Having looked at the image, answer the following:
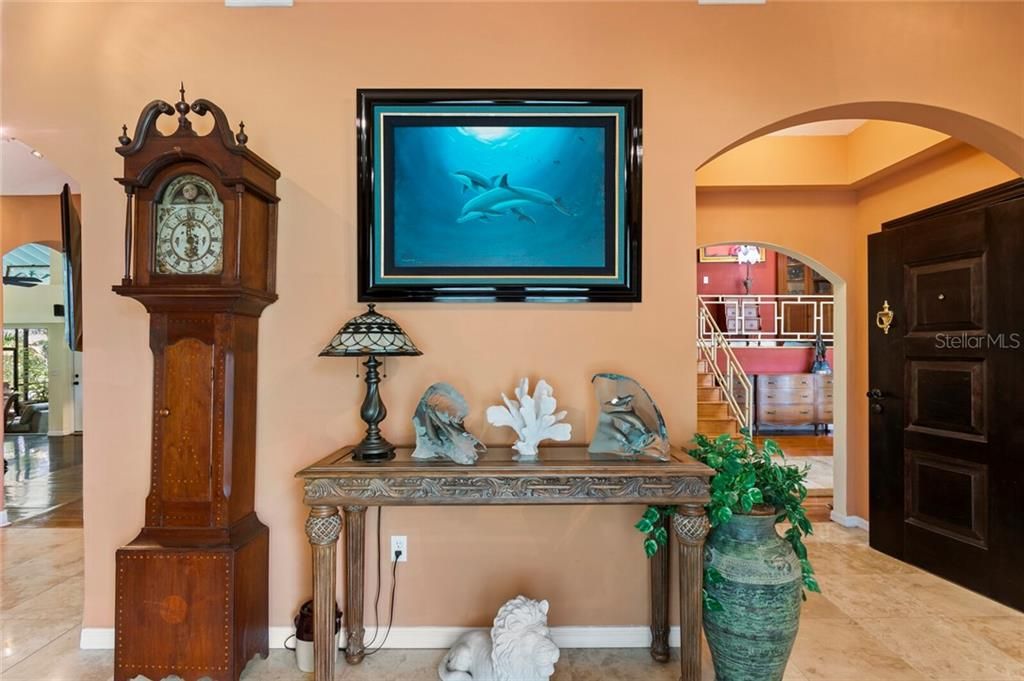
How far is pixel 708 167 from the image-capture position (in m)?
3.66

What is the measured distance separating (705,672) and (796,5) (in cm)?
300

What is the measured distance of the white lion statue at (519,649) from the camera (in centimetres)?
176

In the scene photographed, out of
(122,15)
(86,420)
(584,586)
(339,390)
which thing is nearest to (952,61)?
(584,586)

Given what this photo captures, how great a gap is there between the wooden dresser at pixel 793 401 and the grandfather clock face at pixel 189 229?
8021mm

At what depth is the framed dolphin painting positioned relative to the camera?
2.25 metres

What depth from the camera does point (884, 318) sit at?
3229 mm

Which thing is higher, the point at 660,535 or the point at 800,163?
the point at 800,163

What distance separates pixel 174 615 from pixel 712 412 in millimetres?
5117

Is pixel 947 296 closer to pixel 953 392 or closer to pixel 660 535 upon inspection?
pixel 953 392

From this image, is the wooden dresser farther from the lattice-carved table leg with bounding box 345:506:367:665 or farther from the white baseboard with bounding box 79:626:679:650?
the lattice-carved table leg with bounding box 345:506:367:665

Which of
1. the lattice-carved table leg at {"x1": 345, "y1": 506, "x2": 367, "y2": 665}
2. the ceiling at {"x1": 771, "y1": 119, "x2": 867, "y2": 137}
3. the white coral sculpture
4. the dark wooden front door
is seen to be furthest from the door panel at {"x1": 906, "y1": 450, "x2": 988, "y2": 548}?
the lattice-carved table leg at {"x1": 345, "y1": 506, "x2": 367, "y2": 665}

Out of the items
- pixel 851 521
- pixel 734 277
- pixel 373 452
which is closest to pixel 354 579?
pixel 373 452

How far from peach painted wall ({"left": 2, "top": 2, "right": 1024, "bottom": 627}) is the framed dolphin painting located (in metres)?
0.09

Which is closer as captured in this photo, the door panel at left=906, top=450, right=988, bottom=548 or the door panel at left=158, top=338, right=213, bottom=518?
the door panel at left=158, top=338, right=213, bottom=518
